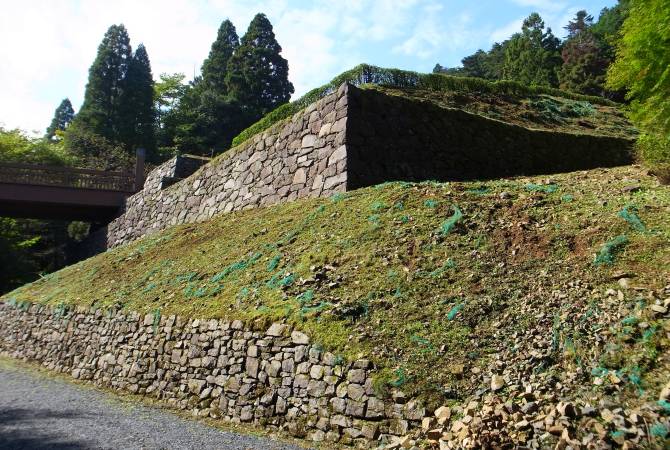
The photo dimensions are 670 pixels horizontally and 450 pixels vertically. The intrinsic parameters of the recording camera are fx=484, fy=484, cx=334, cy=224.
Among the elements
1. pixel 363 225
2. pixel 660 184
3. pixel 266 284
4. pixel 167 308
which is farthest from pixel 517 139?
pixel 167 308

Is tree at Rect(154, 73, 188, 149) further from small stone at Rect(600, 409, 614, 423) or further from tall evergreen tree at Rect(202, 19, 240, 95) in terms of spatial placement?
small stone at Rect(600, 409, 614, 423)

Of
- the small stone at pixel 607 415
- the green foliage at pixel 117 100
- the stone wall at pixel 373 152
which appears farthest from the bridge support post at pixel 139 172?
the small stone at pixel 607 415

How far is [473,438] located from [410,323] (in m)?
1.53

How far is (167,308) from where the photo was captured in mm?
7730

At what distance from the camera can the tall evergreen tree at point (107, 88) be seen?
110 ft

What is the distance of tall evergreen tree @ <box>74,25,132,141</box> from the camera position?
33500mm

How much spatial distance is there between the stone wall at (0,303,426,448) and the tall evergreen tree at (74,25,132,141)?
2770 cm

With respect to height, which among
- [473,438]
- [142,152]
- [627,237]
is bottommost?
[473,438]

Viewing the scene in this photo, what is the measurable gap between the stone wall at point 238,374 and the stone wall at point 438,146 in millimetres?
4373

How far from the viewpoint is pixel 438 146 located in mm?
10930

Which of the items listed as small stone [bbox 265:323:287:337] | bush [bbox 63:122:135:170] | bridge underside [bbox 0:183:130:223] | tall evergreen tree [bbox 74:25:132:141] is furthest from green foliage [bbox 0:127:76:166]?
small stone [bbox 265:323:287:337]

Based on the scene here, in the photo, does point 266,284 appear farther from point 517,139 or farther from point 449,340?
point 517,139

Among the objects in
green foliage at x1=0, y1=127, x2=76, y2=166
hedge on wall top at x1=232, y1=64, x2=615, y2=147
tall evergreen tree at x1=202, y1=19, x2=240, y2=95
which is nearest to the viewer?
hedge on wall top at x1=232, y1=64, x2=615, y2=147

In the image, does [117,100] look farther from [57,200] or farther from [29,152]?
[57,200]
